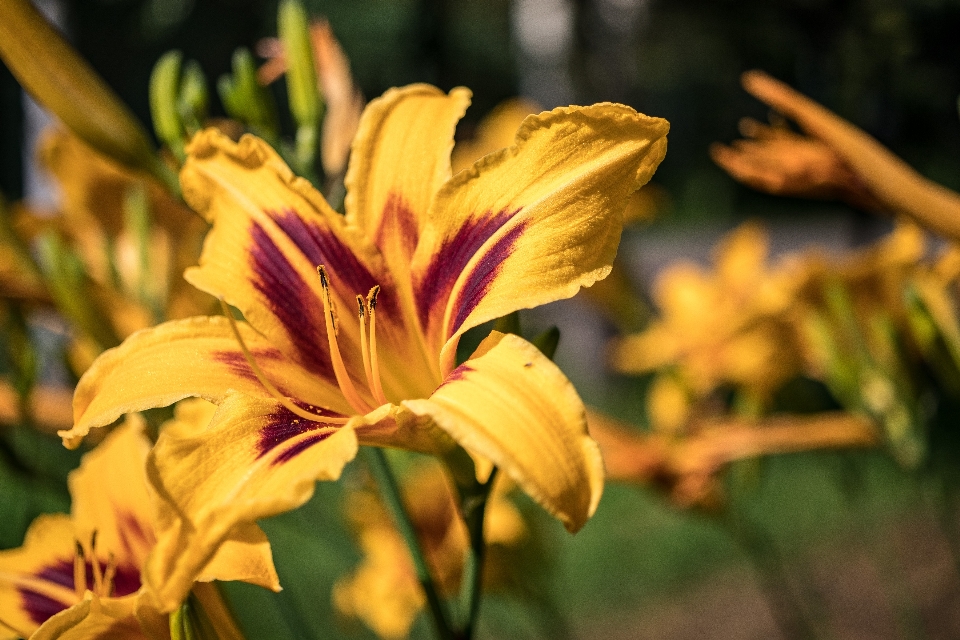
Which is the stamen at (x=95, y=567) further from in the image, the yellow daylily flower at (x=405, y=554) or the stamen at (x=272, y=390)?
the yellow daylily flower at (x=405, y=554)

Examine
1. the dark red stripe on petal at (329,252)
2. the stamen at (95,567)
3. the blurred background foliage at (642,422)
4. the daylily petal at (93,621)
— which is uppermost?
the dark red stripe on petal at (329,252)

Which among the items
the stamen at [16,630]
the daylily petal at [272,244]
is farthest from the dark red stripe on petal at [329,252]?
the stamen at [16,630]

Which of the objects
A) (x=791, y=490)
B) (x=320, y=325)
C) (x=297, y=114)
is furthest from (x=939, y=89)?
(x=791, y=490)

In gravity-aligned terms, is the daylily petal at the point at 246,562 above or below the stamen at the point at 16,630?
above

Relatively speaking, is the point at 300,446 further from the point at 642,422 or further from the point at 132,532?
the point at 642,422

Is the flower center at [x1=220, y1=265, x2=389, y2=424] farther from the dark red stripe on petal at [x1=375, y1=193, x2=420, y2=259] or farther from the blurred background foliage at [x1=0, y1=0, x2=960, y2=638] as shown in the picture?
the blurred background foliage at [x1=0, y1=0, x2=960, y2=638]

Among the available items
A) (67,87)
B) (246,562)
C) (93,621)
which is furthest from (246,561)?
(67,87)
